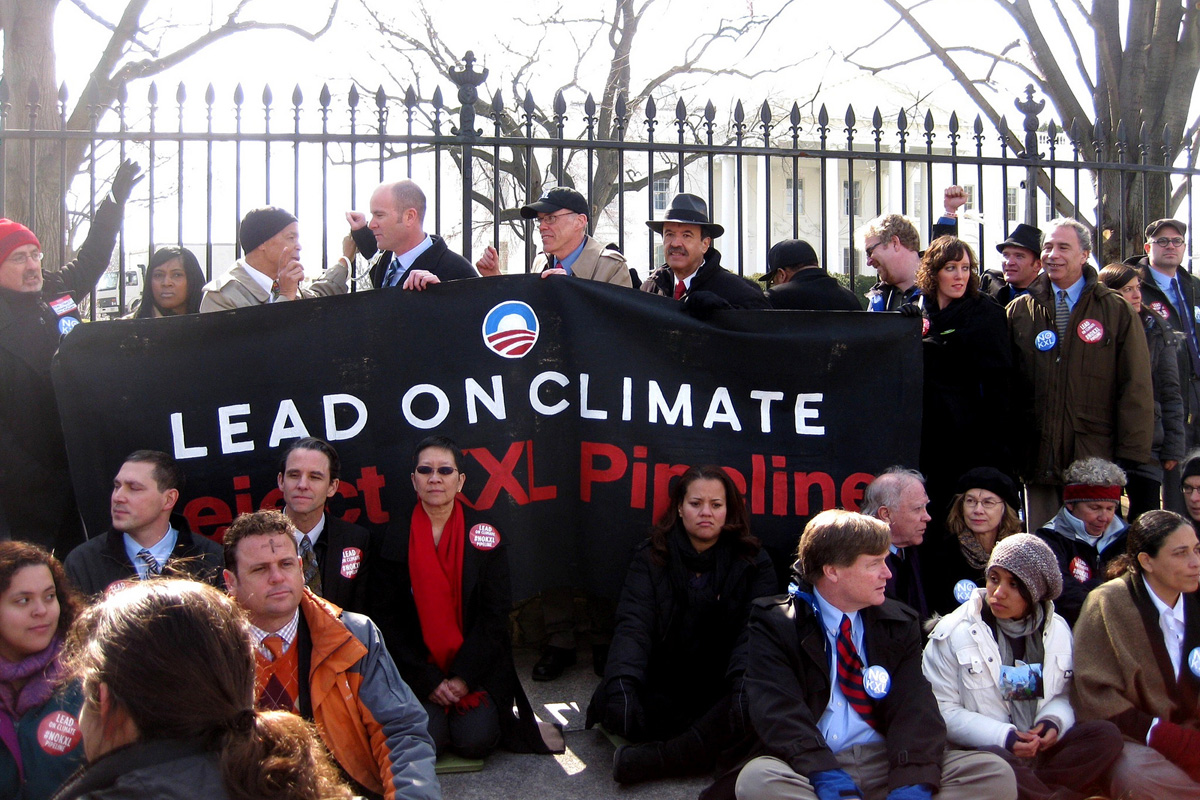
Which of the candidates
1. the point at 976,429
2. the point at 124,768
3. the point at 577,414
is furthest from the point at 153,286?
the point at 976,429

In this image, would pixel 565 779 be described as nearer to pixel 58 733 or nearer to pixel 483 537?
pixel 483 537

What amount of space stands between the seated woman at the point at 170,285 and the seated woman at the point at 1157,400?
16.4 ft

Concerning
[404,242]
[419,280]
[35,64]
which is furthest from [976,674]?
[35,64]

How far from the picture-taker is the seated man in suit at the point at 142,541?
4148mm

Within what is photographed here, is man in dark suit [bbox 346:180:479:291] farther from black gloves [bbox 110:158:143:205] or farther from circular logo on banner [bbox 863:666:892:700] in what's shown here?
circular logo on banner [bbox 863:666:892:700]

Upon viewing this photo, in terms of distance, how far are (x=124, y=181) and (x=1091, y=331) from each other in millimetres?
5135

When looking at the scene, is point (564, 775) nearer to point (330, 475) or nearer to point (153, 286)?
point (330, 475)

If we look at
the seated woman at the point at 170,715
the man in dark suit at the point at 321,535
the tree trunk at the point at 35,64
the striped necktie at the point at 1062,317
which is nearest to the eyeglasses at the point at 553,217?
the man in dark suit at the point at 321,535

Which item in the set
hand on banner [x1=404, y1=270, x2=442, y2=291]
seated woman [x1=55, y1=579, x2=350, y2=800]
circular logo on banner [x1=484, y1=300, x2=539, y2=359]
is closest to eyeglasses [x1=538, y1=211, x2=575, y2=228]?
circular logo on banner [x1=484, y1=300, x2=539, y2=359]

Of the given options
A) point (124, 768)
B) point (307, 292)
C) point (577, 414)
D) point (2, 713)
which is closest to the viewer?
point (124, 768)

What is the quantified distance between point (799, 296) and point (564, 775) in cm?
285

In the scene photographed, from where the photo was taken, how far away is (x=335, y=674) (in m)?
3.58

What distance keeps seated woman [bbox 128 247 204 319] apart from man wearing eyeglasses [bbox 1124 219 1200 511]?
546cm

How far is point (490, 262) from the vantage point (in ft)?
18.4
